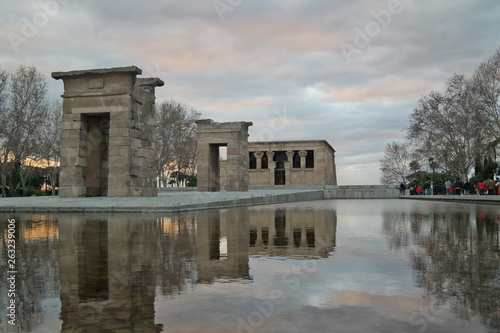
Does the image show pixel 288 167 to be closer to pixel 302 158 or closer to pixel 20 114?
pixel 302 158

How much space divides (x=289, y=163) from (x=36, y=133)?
105ft

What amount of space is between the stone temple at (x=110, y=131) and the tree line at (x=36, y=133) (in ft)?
78.7

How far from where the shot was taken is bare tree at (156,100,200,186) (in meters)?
57.0

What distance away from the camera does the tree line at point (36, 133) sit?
4250cm

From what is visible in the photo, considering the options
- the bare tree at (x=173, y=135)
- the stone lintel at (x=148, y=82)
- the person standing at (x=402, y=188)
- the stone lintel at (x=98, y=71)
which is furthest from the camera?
the bare tree at (x=173, y=135)

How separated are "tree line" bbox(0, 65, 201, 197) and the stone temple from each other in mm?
23988

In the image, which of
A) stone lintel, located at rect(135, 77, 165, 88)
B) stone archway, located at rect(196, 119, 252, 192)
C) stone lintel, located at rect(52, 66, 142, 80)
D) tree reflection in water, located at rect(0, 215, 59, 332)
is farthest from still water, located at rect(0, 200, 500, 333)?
stone archway, located at rect(196, 119, 252, 192)

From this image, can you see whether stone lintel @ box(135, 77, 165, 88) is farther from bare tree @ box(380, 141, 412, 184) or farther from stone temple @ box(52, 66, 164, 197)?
bare tree @ box(380, 141, 412, 184)

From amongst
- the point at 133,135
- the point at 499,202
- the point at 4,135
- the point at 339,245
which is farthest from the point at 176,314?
the point at 4,135

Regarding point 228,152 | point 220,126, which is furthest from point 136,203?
point 220,126

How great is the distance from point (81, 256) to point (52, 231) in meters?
3.52

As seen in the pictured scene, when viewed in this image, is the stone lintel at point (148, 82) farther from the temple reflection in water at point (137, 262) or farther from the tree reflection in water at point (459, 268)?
the tree reflection in water at point (459, 268)

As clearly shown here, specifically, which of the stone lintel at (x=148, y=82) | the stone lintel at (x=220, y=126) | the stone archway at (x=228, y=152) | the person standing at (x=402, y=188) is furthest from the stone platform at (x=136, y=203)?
the person standing at (x=402, y=188)

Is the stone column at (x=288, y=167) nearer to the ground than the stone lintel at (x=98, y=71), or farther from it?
nearer to the ground
